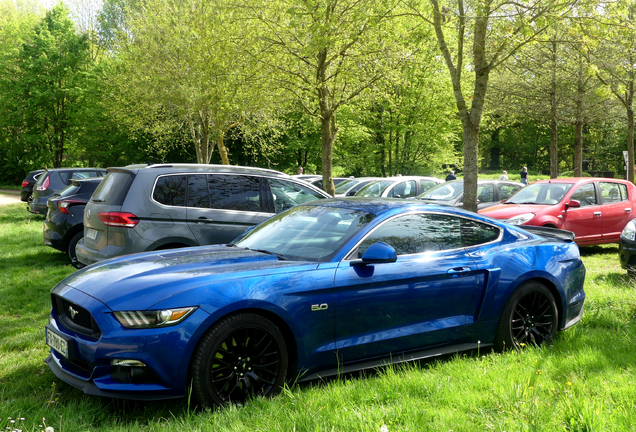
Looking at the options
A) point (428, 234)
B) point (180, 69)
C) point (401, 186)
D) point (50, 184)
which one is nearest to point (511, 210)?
point (401, 186)

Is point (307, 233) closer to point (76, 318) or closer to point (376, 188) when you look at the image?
point (76, 318)

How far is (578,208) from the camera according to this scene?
456 inches

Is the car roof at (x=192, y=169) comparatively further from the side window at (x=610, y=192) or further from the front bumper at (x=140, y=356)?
the side window at (x=610, y=192)

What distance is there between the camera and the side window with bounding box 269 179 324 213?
330 inches

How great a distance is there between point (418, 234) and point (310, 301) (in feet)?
4.19

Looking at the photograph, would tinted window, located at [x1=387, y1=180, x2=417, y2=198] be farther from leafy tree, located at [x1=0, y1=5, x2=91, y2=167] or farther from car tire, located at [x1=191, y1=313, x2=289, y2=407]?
leafy tree, located at [x1=0, y1=5, x2=91, y2=167]

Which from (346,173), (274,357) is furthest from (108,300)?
(346,173)

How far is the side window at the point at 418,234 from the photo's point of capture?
4.61 m

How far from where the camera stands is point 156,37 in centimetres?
2409

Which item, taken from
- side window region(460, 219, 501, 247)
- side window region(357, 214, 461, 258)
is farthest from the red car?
side window region(357, 214, 461, 258)

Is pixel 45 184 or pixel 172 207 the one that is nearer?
pixel 172 207

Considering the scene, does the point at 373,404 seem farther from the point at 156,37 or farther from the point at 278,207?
the point at 156,37

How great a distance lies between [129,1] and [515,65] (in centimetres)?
3133

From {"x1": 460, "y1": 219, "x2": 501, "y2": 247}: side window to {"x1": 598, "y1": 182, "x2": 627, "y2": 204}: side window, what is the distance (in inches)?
316
